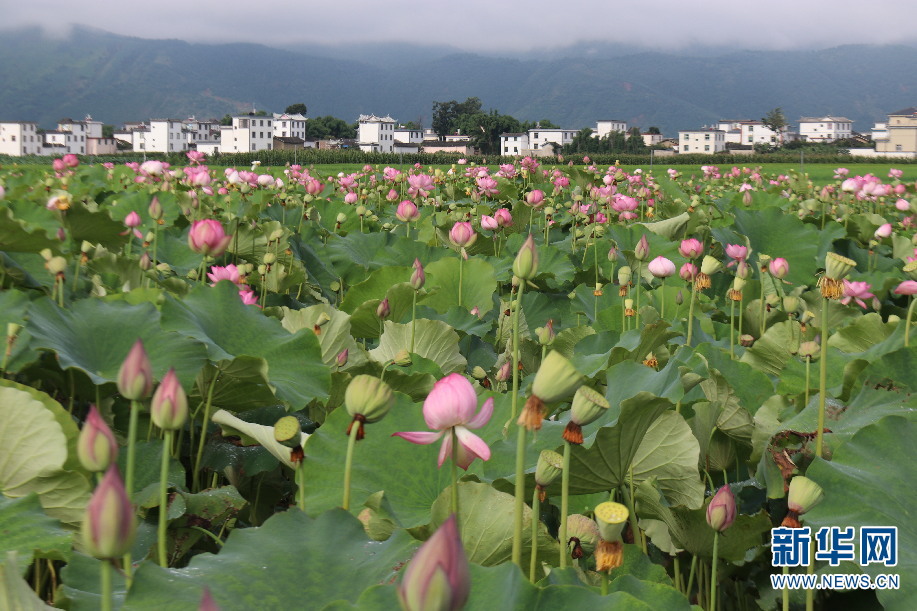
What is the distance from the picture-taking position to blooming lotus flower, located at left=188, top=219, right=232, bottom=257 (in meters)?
1.55

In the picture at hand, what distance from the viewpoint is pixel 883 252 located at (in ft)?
11.4

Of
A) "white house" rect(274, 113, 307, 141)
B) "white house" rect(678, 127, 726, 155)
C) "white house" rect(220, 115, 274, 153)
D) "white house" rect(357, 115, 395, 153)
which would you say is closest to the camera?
"white house" rect(220, 115, 274, 153)

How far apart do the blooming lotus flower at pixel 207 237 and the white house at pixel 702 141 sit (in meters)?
83.3

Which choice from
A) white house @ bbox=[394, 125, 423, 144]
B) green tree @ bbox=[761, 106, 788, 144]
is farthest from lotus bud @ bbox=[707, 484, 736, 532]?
green tree @ bbox=[761, 106, 788, 144]

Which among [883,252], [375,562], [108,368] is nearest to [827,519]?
[375,562]

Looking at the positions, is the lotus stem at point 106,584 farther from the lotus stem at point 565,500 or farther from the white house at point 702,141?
the white house at point 702,141

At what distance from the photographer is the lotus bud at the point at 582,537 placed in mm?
874

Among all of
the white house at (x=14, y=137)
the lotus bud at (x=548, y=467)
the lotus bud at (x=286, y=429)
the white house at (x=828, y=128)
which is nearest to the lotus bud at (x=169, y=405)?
the lotus bud at (x=286, y=429)

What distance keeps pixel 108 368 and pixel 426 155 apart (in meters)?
42.1

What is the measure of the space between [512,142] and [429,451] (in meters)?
72.3

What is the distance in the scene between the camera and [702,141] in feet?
265

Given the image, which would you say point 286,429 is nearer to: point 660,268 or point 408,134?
point 660,268

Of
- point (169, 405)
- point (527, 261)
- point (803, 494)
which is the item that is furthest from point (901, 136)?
point (169, 405)

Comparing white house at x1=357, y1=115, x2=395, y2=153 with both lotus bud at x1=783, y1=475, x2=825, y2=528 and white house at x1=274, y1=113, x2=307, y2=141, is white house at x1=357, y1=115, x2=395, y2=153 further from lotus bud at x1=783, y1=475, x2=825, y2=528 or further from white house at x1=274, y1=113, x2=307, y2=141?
lotus bud at x1=783, y1=475, x2=825, y2=528
